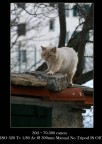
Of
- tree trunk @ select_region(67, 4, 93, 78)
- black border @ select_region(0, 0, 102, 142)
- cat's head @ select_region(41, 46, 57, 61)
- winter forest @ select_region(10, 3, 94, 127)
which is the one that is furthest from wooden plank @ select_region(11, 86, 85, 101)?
tree trunk @ select_region(67, 4, 93, 78)

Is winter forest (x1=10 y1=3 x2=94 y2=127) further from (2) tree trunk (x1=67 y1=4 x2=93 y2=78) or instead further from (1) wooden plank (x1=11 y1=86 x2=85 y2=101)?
(1) wooden plank (x1=11 y1=86 x2=85 y2=101)

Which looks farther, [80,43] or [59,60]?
[80,43]

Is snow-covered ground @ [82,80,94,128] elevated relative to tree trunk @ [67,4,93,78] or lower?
lower

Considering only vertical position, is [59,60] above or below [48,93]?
above

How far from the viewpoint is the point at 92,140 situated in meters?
3.30

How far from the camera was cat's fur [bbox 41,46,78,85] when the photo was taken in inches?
142

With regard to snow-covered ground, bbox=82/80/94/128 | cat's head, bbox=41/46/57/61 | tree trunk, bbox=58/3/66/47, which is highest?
tree trunk, bbox=58/3/66/47

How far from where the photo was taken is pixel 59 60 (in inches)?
144
